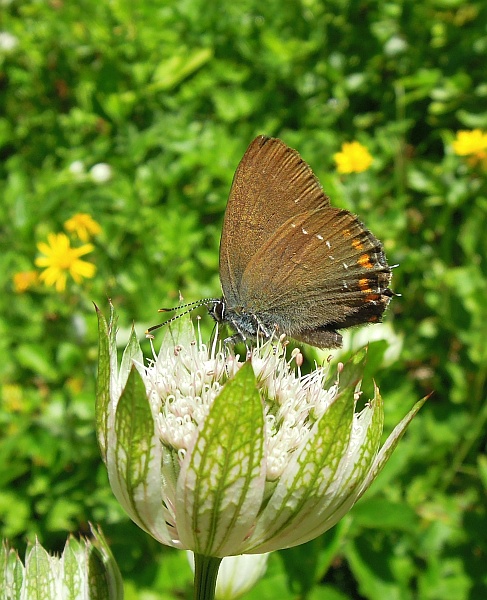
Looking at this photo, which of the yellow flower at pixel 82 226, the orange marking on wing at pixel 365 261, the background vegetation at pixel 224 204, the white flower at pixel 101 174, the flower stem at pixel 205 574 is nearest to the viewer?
the flower stem at pixel 205 574

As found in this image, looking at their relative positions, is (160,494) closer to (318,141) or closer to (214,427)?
(214,427)

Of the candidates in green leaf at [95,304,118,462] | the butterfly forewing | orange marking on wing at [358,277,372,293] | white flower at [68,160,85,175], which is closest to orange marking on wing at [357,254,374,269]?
orange marking on wing at [358,277,372,293]

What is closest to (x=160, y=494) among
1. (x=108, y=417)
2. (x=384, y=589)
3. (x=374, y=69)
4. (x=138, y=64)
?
(x=108, y=417)

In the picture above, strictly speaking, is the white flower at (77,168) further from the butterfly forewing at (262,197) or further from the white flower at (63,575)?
the white flower at (63,575)

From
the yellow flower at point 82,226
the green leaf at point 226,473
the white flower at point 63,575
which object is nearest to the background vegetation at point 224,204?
the yellow flower at point 82,226

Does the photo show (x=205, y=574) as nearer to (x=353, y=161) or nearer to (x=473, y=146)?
(x=353, y=161)

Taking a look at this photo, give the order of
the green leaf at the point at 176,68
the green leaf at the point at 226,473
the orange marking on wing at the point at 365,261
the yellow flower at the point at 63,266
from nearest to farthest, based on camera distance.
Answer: the green leaf at the point at 226,473 < the orange marking on wing at the point at 365,261 < the yellow flower at the point at 63,266 < the green leaf at the point at 176,68
